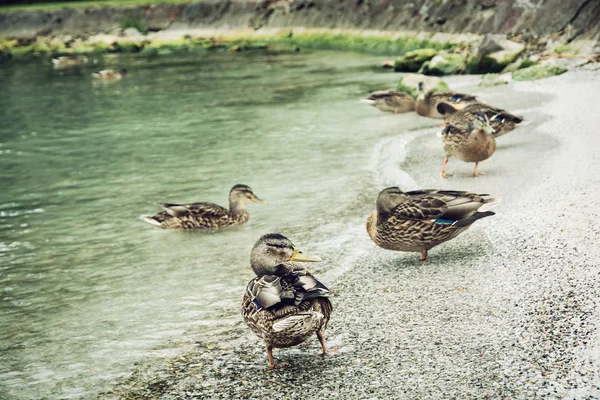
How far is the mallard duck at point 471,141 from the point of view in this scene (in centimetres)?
1187

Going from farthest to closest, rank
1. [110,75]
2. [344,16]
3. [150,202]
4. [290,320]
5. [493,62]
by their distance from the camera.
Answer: [344,16] → [110,75] → [493,62] → [150,202] → [290,320]

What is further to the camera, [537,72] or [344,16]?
[344,16]

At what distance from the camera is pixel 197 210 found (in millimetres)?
11922

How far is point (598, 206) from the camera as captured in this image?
8.65 meters

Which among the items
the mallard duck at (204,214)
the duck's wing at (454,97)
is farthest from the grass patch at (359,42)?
the mallard duck at (204,214)

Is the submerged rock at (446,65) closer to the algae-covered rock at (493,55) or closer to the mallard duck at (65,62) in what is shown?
the algae-covered rock at (493,55)

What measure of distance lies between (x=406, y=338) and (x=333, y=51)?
34050 millimetres

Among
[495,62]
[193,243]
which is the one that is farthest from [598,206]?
[495,62]

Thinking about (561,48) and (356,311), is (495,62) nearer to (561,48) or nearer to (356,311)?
(561,48)

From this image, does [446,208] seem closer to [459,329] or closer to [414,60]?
[459,329]

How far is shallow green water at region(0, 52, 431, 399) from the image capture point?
311 inches

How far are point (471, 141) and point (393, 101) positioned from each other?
8.11m

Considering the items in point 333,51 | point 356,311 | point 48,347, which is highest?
point 356,311

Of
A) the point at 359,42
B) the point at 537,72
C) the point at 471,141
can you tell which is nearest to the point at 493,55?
the point at 537,72
